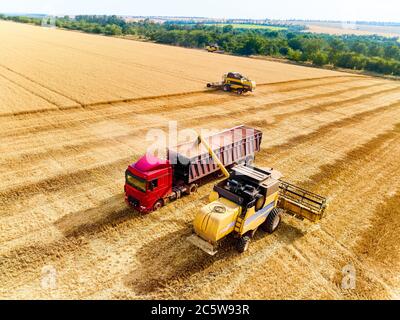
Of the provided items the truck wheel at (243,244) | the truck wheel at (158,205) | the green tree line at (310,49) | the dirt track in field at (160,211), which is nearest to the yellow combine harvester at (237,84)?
the dirt track in field at (160,211)

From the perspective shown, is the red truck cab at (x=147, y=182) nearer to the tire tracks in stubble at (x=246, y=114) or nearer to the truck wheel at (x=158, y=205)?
the truck wheel at (x=158, y=205)

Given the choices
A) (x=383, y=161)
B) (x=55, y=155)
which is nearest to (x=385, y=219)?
(x=383, y=161)

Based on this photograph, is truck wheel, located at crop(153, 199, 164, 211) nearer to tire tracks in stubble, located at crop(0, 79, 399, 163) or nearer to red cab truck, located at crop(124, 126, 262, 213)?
red cab truck, located at crop(124, 126, 262, 213)

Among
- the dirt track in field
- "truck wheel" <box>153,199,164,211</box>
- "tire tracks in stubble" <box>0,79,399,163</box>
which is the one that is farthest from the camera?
"tire tracks in stubble" <box>0,79,399,163</box>

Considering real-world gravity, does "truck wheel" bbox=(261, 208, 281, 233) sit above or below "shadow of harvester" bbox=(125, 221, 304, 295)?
above

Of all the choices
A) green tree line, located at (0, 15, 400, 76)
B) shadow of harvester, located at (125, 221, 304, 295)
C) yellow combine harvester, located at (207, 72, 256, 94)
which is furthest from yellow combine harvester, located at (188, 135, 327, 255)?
green tree line, located at (0, 15, 400, 76)

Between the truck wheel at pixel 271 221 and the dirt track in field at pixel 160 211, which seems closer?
the dirt track in field at pixel 160 211

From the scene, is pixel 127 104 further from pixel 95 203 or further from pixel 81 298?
pixel 81 298
